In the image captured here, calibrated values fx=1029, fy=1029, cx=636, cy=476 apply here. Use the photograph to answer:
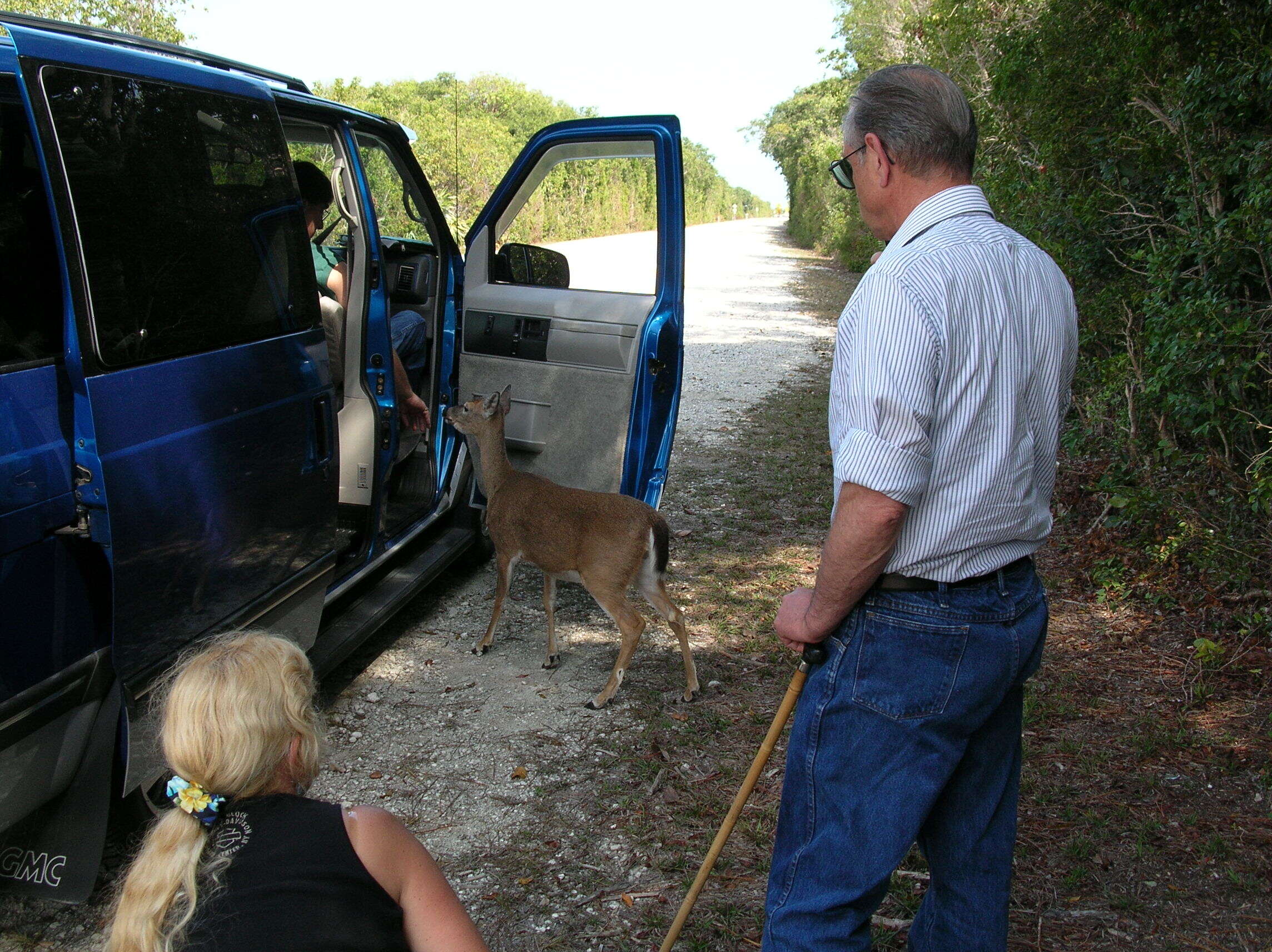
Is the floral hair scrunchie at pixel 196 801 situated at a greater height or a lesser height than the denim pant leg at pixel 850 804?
greater

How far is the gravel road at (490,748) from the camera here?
3217 mm

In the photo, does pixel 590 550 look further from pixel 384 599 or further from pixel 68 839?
pixel 68 839

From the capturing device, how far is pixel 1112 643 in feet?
16.8

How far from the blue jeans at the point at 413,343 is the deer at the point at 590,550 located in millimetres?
1139

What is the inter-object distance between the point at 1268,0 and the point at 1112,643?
2.94m

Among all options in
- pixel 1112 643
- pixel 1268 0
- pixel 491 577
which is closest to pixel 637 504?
pixel 491 577

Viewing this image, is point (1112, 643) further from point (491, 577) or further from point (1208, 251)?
point (491, 577)

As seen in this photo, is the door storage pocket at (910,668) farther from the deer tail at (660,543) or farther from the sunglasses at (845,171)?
the deer tail at (660,543)

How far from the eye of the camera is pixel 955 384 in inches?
78.3

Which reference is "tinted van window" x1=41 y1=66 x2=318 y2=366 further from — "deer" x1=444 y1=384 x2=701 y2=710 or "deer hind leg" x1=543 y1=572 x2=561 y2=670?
"deer hind leg" x1=543 y1=572 x2=561 y2=670

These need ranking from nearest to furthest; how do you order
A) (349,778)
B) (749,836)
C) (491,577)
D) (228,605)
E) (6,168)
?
(6,168)
(228,605)
(749,836)
(349,778)
(491,577)

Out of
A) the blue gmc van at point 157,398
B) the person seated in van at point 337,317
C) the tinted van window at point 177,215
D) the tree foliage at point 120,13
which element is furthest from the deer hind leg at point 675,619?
the tree foliage at point 120,13

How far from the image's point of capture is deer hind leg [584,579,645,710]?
4527 mm

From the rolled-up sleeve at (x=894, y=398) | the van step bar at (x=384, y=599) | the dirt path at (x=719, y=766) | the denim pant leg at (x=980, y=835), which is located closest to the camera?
the rolled-up sleeve at (x=894, y=398)
